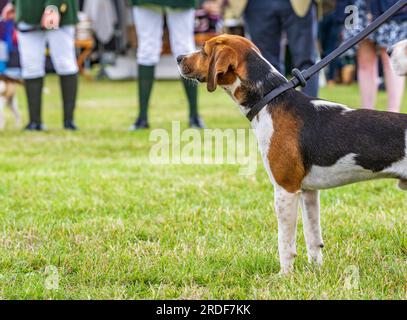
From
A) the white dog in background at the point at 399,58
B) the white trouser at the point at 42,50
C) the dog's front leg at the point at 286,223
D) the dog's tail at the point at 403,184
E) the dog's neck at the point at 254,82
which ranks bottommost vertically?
the white trouser at the point at 42,50

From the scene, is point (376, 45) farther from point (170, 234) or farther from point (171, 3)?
point (170, 234)

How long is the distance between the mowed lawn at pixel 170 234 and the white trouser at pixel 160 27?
1.90m

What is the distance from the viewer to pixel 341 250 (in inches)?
131

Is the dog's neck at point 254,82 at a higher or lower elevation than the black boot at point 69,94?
higher

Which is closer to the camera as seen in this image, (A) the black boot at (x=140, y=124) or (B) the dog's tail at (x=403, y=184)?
(B) the dog's tail at (x=403, y=184)

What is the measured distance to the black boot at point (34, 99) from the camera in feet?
26.5

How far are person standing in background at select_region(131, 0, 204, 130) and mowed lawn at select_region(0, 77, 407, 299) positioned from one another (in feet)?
5.91

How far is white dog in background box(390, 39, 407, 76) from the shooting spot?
2920 millimetres

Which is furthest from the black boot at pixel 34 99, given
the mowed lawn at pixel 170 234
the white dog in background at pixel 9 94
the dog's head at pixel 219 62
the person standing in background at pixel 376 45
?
the dog's head at pixel 219 62

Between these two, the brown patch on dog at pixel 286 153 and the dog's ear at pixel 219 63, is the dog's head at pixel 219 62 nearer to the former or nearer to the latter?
the dog's ear at pixel 219 63

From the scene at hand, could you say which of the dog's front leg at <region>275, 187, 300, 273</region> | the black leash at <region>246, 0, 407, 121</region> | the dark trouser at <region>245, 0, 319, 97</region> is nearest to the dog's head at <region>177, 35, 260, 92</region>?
the black leash at <region>246, 0, 407, 121</region>

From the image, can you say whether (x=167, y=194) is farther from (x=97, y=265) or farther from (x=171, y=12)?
(x=171, y=12)

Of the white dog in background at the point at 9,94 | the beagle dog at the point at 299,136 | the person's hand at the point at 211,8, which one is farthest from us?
the person's hand at the point at 211,8

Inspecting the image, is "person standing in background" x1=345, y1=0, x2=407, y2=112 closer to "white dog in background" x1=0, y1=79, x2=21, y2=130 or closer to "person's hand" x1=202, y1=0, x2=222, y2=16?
"white dog in background" x1=0, y1=79, x2=21, y2=130
